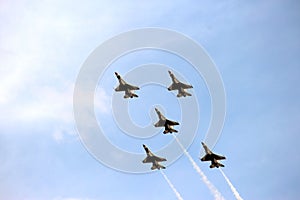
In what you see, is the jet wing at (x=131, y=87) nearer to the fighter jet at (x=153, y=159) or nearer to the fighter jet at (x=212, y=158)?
the fighter jet at (x=153, y=159)

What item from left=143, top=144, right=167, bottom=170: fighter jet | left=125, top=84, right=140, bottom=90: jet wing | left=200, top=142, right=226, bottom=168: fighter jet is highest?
left=125, top=84, right=140, bottom=90: jet wing

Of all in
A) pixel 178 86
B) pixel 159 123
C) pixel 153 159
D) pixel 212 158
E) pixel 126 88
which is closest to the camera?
pixel 212 158

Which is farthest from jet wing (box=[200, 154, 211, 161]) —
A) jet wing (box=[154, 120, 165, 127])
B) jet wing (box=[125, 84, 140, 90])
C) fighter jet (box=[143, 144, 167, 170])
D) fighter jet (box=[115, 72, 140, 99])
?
jet wing (box=[125, 84, 140, 90])

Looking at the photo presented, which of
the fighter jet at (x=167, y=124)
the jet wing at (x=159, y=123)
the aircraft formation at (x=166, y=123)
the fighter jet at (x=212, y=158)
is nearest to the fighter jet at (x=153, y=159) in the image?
the aircraft formation at (x=166, y=123)

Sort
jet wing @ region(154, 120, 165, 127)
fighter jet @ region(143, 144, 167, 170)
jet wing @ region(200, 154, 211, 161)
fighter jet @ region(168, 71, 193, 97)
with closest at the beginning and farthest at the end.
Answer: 1. jet wing @ region(200, 154, 211, 161)
2. jet wing @ region(154, 120, 165, 127)
3. fighter jet @ region(143, 144, 167, 170)
4. fighter jet @ region(168, 71, 193, 97)

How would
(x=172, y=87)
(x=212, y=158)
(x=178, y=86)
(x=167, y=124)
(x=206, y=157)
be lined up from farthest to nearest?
(x=172, y=87)
(x=178, y=86)
(x=206, y=157)
(x=167, y=124)
(x=212, y=158)

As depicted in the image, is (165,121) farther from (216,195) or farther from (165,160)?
(216,195)

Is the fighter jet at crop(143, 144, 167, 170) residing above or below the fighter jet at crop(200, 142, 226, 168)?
above

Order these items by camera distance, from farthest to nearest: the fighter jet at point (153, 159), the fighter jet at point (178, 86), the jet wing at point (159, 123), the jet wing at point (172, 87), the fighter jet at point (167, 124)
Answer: the jet wing at point (172, 87) → the fighter jet at point (178, 86) → the fighter jet at point (153, 159) → the jet wing at point (159, 123) → the fighter jet at point (167, 124)

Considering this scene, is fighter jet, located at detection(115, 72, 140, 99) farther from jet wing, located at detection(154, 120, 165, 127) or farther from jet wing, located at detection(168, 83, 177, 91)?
jet wing, located at detection(154, 120, 165, 127)

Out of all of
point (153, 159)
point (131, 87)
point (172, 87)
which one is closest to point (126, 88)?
point (131, 87)

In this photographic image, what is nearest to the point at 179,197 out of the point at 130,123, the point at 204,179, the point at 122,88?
the point at 204,179

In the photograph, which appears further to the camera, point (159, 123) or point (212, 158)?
point (159, 123)

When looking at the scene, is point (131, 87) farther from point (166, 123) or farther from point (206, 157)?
point (206, 157)
